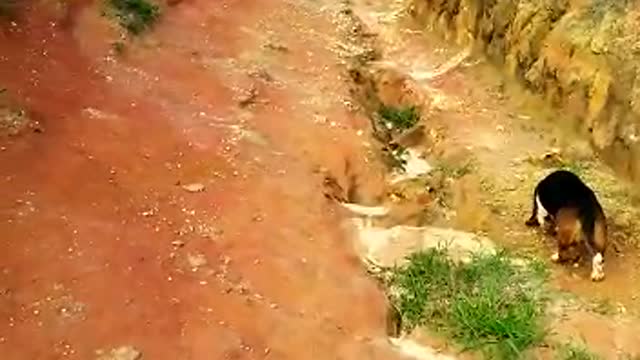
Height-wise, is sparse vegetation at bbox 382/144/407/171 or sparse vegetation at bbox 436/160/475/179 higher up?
sparse vegetation at bbox 436/160/475/179

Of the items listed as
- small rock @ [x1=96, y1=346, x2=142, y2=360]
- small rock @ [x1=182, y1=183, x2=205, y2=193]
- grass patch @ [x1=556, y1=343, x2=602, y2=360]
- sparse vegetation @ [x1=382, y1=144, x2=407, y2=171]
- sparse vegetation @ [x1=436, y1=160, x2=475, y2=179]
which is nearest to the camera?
small rock @ [x1=96, y1=346, x2=142, y2=360]

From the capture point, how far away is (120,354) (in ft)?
22.2

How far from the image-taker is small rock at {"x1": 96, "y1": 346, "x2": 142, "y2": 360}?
6752 millimetres

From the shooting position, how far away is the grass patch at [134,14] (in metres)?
11.2

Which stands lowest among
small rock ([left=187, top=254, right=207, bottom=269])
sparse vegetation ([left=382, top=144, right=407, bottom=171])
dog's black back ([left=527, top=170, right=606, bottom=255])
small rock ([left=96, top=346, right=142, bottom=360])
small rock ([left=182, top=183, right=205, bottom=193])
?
sparse vegetation ([left=382, top=144, right=407, bottom=171])

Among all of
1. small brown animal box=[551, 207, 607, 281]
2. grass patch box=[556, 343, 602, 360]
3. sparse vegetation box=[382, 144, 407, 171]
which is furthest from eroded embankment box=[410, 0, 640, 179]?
grass patch box=[556, 343, 602, 360]

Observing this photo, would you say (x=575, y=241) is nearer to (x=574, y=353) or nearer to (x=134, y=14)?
(x=574, y=353)

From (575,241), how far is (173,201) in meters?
3.31

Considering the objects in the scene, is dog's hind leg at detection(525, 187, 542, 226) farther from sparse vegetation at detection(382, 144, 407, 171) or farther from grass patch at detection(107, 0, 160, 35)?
grass patch at detection(107, 0, 160, 35)

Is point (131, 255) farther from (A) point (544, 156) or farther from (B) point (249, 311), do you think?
(A) point (544, 156)

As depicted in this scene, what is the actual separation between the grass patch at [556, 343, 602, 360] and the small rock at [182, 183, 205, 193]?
3193 mm

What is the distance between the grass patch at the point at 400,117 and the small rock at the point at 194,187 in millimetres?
3064

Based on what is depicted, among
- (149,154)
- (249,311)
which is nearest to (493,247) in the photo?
(249,311)

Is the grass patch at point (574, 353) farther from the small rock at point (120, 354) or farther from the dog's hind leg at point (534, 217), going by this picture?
the small rock at point (120, 354)
